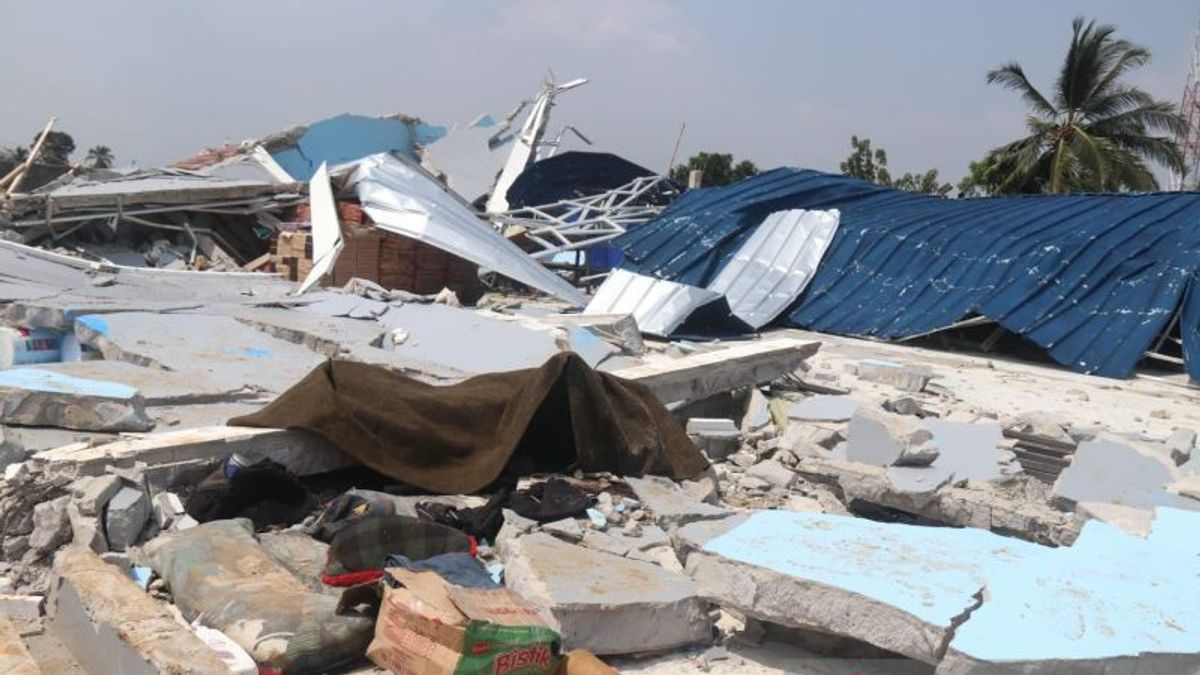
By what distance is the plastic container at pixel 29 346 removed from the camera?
727 centimetres

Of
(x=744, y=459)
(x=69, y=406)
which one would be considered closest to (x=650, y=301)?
(x=744, y=459)

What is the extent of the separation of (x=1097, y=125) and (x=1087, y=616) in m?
22.8

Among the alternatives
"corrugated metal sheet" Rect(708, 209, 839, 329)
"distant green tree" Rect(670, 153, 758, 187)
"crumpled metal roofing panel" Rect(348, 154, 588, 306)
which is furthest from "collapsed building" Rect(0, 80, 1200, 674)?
"distant green tree" Rect(670, 153, 758, 187)

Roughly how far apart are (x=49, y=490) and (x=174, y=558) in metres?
0.83

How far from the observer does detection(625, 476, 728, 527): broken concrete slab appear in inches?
184

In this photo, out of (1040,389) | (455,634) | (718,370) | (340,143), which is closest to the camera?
(455,634)

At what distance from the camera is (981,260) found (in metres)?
14.8

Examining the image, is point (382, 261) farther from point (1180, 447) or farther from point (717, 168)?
point (717, 168)

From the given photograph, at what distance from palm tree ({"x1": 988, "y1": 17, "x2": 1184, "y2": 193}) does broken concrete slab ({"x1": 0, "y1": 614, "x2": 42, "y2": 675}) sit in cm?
2292

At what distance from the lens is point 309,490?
4.93 m

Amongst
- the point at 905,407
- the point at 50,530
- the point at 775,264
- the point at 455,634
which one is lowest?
the point at 50,530

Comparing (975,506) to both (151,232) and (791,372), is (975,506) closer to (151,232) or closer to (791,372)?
(791,372)

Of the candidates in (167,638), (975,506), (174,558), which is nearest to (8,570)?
(174,558)

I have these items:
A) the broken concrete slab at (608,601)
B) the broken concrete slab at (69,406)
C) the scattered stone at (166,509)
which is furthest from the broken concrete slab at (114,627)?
the broken concrete slab at (69,406)
